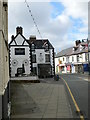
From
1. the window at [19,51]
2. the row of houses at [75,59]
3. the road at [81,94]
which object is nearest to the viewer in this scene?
the road at [81,94]

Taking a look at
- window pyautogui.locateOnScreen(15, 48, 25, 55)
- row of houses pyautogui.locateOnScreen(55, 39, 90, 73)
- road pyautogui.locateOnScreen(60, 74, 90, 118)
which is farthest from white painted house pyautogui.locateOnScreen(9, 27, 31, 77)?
row of houses pyautogui.locateOnScreen(55, 39, 90, 73)

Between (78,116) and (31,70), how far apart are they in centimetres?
3169

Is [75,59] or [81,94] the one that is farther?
[75,59]

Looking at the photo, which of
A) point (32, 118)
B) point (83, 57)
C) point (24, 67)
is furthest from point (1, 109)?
point (83, 57)

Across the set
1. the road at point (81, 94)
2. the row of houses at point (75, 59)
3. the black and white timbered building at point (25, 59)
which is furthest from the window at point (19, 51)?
the row of houses at point (75, 59)

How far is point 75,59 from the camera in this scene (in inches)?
2472

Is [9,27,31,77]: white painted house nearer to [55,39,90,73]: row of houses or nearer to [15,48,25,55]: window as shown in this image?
[15,48,25,55]: window

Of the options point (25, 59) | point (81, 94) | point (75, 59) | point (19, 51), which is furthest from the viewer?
point (75, 59)

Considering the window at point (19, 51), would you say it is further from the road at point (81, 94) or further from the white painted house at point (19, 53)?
the road at point (81, 94)

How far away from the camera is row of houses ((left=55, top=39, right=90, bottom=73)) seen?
58.5m

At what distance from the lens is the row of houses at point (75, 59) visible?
192 feet

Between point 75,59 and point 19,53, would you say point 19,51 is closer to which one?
point 19,53

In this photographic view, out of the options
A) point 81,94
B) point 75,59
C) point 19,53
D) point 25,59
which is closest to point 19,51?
point 19,53

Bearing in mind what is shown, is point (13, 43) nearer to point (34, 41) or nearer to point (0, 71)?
point (34, 41)
